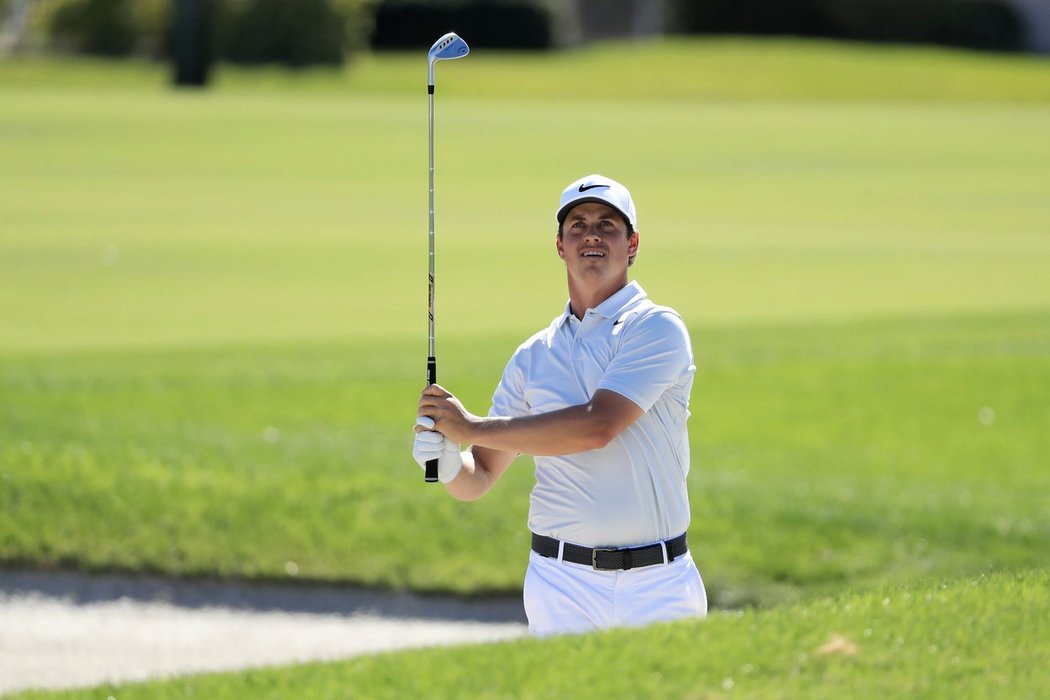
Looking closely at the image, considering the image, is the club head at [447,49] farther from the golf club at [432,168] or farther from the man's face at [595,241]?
the man's face at [595,241]

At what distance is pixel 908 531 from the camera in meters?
9.09

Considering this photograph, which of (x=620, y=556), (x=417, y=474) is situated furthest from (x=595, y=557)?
(x=417, y=474)

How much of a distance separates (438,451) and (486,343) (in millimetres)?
8620

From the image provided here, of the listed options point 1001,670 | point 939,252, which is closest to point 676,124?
point 939,252

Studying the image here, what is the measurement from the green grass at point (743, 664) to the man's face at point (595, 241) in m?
1.08

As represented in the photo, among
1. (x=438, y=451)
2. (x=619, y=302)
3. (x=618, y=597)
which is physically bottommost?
(x=618, y=597)

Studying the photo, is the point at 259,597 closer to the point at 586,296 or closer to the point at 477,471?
the point at 477,471

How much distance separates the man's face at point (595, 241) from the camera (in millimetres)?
5031

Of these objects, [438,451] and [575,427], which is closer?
[575,427]

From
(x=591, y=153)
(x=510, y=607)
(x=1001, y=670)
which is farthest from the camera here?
(x=591, y=153)

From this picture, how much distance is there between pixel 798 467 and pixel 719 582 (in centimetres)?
203

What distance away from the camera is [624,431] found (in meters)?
5.04

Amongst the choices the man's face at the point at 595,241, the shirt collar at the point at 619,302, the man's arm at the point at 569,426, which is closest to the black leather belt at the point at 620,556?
the man's arm at the point at 569,426

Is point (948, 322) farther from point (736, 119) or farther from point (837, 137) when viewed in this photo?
point (736, 119)
